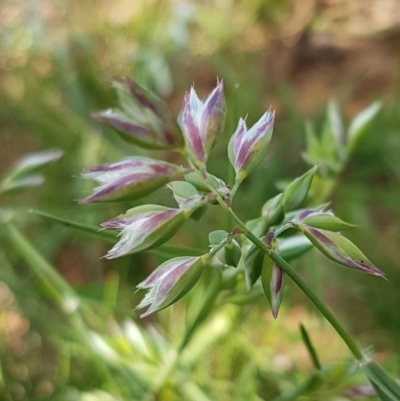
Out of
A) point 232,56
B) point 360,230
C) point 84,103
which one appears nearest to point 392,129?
point 360,230

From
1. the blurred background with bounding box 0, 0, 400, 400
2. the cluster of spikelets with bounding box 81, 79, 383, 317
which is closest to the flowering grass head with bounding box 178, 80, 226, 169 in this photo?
the cluster of spikelets with bounding box 81, 79, 383, 317

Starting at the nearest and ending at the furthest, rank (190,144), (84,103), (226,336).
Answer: (190,144), (226,336), (84,103)

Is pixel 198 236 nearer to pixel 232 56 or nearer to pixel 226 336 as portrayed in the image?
pixel 226 336

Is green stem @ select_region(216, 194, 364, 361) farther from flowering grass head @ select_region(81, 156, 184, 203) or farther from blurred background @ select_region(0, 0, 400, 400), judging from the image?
blurred background @ select_region(0, 0, 400, 400)

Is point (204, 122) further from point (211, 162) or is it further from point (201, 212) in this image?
point (211, 162)

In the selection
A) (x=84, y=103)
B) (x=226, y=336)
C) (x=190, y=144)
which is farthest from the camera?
(x=84, y=103)

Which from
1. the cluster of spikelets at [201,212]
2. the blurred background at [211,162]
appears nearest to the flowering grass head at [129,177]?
the cluster of spikelets at [201,212]

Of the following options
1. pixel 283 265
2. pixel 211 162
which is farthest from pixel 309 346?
pixel 211 162

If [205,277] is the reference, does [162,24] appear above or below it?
above

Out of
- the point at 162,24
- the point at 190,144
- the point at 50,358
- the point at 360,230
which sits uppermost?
the point at 162,24
